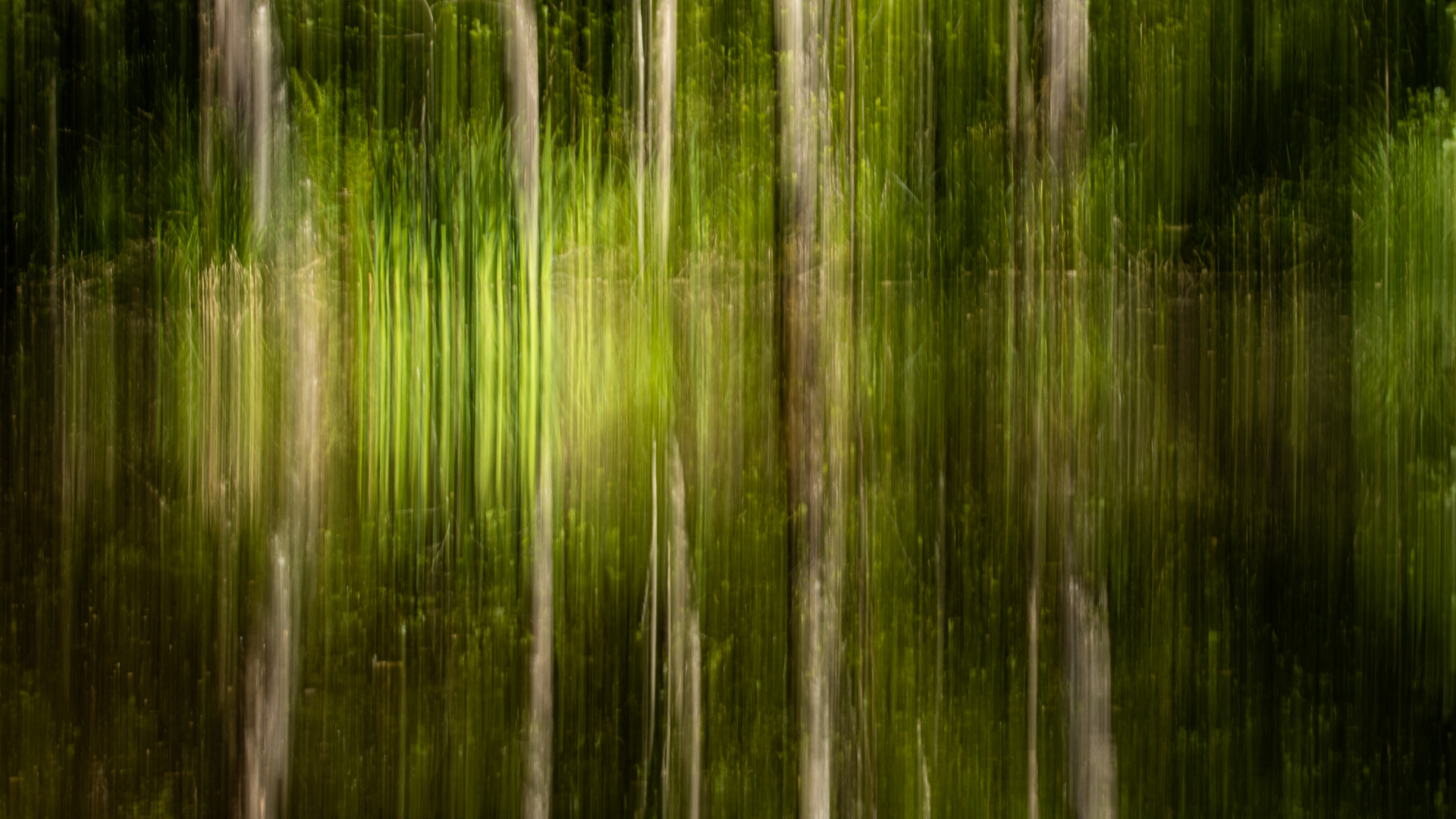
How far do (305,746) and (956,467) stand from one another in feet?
1.06

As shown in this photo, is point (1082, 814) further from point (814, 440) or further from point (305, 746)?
point (305, 746)

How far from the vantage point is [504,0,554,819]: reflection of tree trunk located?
19.3 inches

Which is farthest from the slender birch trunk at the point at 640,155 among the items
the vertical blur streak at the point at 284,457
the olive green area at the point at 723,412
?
the vertical blur streak at the point at 284,457

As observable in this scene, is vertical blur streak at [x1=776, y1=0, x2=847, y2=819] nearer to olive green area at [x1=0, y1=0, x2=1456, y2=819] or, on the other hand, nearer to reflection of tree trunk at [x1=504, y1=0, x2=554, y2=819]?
olive green area at [x1=0, y1=0, x2=1456, y2=819]

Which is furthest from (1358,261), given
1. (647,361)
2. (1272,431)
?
(647,361)

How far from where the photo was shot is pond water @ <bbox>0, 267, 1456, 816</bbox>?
0.48 metres

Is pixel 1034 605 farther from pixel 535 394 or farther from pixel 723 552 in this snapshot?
pixel 535 394

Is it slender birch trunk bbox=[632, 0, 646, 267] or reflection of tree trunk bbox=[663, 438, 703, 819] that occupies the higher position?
slender birch trunk bbox=[632, 0, 646, 267]

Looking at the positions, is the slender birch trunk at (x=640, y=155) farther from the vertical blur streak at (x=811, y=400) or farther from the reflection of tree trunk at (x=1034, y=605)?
the reflection of tree trunk at (x=1034, y=605)

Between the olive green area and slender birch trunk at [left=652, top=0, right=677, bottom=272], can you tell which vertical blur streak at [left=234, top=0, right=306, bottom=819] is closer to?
the olive green area

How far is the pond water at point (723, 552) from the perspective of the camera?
0.48 m

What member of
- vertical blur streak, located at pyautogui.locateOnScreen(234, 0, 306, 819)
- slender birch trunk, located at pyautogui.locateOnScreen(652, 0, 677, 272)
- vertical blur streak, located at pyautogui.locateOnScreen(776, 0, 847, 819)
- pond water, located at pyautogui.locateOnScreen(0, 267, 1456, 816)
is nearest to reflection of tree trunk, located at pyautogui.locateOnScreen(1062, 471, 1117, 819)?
pond water, located at pyautogui.locateOnScreen(0, 267, 1456, 816)

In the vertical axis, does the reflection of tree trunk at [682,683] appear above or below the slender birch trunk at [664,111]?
below

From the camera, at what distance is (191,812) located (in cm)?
49
